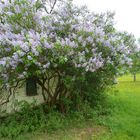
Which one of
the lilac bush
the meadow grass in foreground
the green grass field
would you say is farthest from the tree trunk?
the meadow grass in foreground

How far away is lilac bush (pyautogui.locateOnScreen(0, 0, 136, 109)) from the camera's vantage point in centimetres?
671

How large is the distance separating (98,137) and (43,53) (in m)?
2.92

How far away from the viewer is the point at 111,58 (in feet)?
25.3

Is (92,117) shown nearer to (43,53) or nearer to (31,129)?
(31,129)

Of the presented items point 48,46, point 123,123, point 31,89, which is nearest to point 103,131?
point 123,123

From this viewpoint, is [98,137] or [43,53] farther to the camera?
[98,137]

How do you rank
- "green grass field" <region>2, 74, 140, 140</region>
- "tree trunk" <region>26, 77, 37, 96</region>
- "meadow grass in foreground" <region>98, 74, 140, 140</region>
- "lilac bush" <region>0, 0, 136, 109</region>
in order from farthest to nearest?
"tree trunk" <region>26, 77, 37, 96</region> → "meadow grass in foreground" <region>98, 74, 140, 140</region> → "green grass field" <region>2, 74, 140, 140</region> → "lilac bush" <region>0, 0, 136, 109</region>

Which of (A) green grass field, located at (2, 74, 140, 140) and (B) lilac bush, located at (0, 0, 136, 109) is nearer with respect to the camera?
(B) lilac bush, located at (0, 0, 136, 109)

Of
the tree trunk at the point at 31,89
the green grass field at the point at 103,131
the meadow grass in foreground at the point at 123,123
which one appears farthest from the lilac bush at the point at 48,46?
the tree trunk at the point at 31,89

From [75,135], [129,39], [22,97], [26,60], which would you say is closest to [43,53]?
[26,60]

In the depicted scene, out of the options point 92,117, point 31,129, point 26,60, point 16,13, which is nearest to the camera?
point 26,60

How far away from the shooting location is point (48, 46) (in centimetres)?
670

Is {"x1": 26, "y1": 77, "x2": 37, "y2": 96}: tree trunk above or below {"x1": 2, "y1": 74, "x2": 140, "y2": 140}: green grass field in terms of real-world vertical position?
above

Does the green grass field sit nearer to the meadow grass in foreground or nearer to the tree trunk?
the meadow grass in foreground
